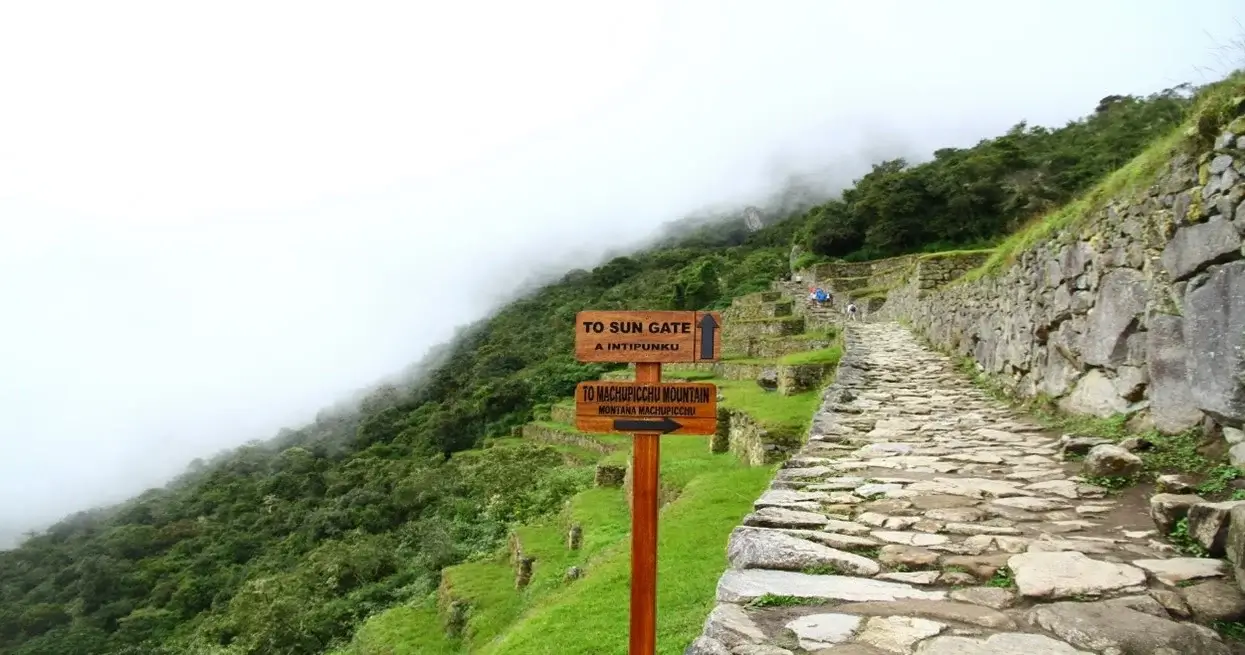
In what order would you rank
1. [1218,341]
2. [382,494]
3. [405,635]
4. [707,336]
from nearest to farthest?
[707,336], [1218,341], [405,635], [382,494]

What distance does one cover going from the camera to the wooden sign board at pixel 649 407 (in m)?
3.07

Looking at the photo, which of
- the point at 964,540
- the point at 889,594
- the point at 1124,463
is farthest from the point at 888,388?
the point at 889,594

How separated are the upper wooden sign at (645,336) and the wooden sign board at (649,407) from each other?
131 mm

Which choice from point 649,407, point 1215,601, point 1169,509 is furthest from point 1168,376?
point 649,407

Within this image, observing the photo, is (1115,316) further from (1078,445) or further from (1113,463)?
(1113,463)

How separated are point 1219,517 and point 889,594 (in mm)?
1308

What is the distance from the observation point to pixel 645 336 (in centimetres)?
309

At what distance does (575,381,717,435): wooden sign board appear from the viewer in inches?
121

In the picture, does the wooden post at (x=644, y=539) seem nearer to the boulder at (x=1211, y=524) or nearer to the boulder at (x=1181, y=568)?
the boulder at (x=1181, y=568)

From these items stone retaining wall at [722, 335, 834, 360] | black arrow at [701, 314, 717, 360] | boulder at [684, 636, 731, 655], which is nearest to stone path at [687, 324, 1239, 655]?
boulder at [684, 636, 731, 655]

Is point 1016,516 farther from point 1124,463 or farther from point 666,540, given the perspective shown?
point 666,540

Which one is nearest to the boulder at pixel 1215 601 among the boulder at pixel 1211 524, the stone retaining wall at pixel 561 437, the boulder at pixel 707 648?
the boulder at pixel 1211 524

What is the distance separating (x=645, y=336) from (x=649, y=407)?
32 centimetres

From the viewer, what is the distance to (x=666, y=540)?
6.22 meters
